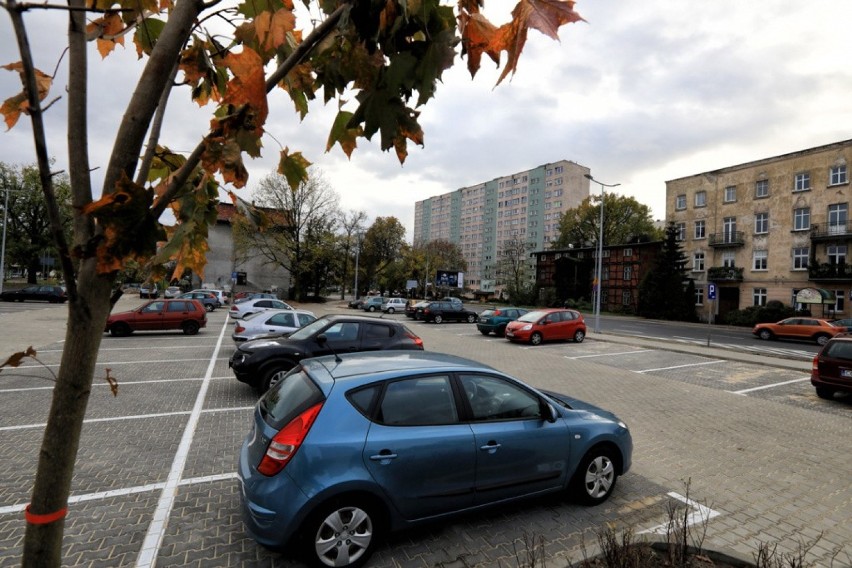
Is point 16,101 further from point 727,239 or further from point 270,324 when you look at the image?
point 727,239

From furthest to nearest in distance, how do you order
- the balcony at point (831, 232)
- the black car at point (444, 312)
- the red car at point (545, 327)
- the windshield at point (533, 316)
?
the balcony at point (831, 232) < the black car at point (444, 312) < the windshield at point (533, 316) < the red car at point (545, 327)

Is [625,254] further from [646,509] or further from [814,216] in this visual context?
[646,509]

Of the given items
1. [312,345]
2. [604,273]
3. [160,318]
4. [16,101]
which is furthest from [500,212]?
[16,101]

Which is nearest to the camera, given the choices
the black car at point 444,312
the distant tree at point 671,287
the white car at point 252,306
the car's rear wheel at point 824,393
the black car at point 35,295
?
the car's rear wheel at point 824,393

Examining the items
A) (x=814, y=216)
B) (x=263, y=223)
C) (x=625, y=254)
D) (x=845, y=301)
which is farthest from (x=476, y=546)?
(x=625, y=254)

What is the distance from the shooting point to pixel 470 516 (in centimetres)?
420

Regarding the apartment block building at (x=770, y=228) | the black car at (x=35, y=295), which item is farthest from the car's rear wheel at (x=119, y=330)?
the apartment block building at (x=770, y=228)

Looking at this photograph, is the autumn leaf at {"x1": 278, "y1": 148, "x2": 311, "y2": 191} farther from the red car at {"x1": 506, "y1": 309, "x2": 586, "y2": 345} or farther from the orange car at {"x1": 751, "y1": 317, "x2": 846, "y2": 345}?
the orange car at {"x1": 751, "y1": 317, "x2": 846, "y2": 345}

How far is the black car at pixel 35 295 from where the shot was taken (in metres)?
34.7

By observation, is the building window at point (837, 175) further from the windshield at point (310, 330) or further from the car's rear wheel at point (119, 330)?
the car's rear wheel at point (119, 330)

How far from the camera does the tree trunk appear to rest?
54.6 inches

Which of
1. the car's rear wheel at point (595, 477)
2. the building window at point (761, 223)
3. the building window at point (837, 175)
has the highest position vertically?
the building window at point (837, 175)

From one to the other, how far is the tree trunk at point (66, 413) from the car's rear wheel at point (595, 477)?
14.0 ft

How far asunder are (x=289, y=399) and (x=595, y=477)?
10.6 ft
